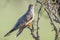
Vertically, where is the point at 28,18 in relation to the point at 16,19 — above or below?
above

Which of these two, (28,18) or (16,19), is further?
(16,19)

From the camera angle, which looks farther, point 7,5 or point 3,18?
point 7,5

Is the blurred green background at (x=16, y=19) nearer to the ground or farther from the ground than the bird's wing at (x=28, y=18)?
nearer to the ground

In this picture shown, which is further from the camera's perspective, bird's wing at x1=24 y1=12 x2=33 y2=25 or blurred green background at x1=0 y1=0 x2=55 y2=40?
blurred green background at x1=0 y1=0 x2=55 y2=40

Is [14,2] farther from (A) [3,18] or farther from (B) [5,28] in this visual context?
(B) [5,28]

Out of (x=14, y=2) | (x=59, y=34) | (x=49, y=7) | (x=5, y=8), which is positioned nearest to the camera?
(x=49, y=7)

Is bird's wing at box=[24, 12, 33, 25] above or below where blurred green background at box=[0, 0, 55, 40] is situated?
above

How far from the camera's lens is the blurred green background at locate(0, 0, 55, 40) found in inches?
295

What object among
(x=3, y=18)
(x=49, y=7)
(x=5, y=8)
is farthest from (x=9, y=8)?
(x=49, y=7)

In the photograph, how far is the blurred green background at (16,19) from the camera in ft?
24.6

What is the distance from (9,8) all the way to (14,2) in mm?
1295

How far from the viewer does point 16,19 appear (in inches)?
357

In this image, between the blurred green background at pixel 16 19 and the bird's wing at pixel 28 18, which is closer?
the bird's wing at pixel 28 18

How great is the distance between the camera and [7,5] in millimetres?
11008
